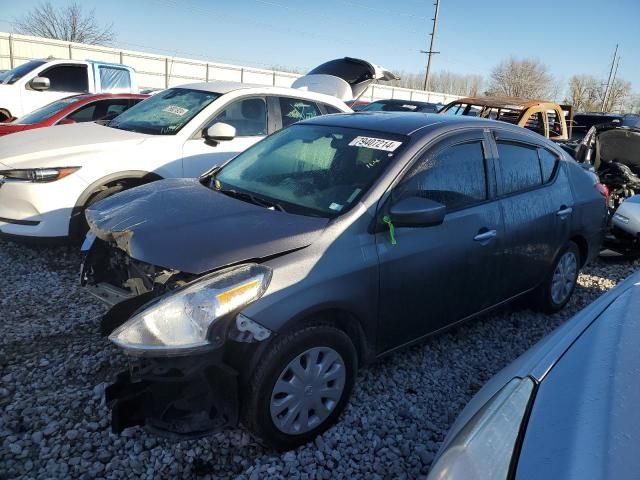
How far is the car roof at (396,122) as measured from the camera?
3.25 meters

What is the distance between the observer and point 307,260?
2.47 m

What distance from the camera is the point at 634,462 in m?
1.30

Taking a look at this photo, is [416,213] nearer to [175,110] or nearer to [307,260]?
[307,260]

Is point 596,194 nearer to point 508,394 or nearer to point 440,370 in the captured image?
point 440,370

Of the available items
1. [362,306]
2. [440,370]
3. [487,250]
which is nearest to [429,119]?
[487,250]

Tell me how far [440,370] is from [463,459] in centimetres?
204

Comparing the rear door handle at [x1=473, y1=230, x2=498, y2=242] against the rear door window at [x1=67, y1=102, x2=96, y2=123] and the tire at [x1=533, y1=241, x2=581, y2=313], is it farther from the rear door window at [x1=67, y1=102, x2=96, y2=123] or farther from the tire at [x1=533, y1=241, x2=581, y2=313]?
the rear door window at [x1=67, y1=102, x2=96, y2=123]

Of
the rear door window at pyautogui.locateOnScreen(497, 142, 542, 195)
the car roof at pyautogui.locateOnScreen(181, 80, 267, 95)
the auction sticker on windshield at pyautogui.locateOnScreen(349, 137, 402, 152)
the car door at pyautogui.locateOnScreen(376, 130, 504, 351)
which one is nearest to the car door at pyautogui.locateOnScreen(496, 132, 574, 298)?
the rear door window at pyautogui.locateOnScreen(497, 142, 542, 195)

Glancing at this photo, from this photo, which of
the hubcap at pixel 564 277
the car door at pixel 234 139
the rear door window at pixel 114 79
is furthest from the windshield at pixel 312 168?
the rear door window at pixel 114 79

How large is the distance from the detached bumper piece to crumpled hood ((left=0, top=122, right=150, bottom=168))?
3.08 metres

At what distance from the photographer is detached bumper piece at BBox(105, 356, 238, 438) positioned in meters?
2.21

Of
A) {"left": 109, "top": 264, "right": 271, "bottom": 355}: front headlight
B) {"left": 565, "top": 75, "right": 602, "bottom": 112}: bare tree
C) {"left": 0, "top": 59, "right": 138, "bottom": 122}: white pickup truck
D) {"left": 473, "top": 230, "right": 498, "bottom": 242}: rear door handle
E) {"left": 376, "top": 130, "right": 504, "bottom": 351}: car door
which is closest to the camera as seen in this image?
{"left": 109, "top": 264, "right": 271, "bottom": 355}: front headlight

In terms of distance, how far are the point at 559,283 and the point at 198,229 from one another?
10.7 ft

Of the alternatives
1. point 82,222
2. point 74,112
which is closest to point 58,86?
point 74,112
